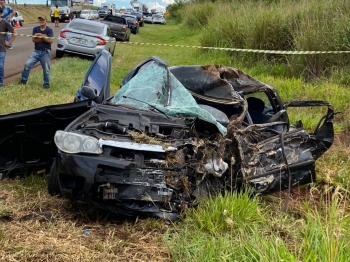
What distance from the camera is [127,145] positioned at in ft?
10.8

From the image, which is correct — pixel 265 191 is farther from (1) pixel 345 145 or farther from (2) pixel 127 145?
(1) pixel 345 145

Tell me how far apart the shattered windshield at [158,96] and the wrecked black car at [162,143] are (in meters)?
0.01

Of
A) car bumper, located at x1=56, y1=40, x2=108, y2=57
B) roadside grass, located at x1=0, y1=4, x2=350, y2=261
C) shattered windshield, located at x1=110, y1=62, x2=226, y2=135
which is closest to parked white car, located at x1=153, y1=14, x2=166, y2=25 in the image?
car bumper, located at x1=56, y1=40, x2=108, y2=57

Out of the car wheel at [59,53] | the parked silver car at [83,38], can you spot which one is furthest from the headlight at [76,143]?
the car wheel at [59,53]

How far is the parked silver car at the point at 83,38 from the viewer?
45.2 feet

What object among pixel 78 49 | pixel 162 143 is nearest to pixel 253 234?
pixel 162 143

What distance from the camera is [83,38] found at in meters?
13.7

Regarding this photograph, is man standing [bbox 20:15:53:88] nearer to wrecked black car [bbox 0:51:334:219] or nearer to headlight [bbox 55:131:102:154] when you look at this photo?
wrecked black car [bbox 0:51:334:219]

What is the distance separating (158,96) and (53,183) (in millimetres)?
1253

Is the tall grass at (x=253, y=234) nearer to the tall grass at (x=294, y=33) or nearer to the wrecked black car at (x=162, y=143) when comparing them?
the wrecked black car at (x=162, y=143)

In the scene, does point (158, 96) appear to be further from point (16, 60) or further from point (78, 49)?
point (16, 60)

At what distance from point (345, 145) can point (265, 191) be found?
2.75 m

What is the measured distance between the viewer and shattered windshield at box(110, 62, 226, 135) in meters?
3.78

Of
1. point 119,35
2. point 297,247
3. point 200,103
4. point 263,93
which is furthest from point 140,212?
point 119,35
